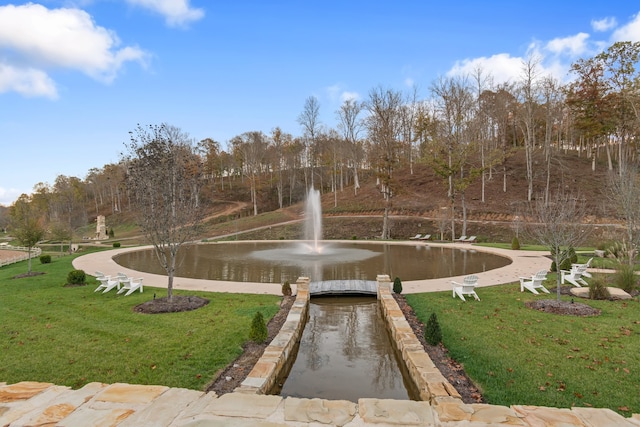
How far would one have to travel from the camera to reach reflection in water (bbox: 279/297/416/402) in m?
6.42

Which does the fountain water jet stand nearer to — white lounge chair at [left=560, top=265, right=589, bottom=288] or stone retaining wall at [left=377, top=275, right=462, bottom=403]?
white lounge chair at [left=560, top=265, right=589, bottom=288]

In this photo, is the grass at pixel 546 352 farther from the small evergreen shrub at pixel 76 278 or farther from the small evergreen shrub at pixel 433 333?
the small evergreen shrub at pixel 76 278

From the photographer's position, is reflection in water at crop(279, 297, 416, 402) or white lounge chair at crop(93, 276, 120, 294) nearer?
reflection in water at crop(279, 297, 416, 402)

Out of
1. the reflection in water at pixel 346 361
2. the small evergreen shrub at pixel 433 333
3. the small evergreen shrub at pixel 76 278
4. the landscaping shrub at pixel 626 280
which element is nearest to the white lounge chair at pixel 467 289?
the reflection in water at pixel 346 361

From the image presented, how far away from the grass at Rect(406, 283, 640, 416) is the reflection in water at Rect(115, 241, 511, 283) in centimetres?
624

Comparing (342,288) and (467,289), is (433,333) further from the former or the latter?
(342,288)

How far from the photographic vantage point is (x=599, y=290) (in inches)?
440

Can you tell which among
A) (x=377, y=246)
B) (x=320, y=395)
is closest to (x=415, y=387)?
(x=320, y=395)

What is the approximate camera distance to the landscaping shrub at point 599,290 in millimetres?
11102

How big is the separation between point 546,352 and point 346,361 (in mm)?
4055

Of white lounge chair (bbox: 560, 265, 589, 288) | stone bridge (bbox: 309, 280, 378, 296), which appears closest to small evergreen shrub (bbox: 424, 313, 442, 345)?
stone bridge (bbox: 309, 280, 378, 296)

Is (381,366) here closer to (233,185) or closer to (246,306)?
(246,306)

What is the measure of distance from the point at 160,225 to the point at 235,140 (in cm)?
7120

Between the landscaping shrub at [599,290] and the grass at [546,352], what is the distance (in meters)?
0.52
